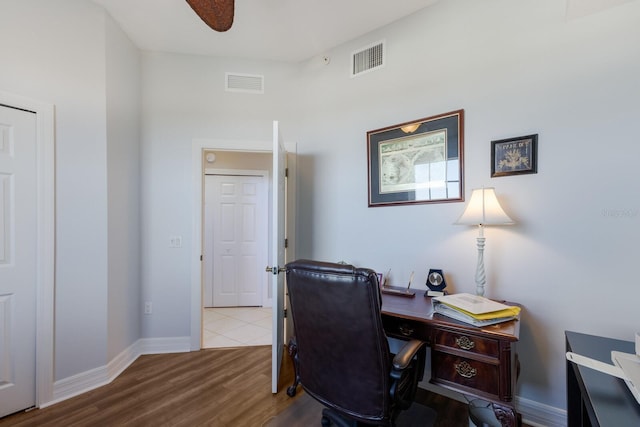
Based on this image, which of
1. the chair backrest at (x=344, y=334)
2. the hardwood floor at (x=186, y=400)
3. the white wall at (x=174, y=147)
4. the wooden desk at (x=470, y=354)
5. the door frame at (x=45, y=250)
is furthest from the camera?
the white wall at (x=174, y=147)

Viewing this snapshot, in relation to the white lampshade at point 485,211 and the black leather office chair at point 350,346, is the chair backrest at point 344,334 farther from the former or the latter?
the white lampshade at point 485,211

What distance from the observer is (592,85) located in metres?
1.45

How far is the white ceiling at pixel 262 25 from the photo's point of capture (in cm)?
203

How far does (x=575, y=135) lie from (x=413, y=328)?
1.38 metres

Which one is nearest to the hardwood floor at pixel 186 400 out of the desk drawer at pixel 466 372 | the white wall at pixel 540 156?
the desk drawer at pixel 466 372

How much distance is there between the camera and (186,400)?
6.12 feet

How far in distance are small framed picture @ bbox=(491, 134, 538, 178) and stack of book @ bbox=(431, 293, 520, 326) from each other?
0.81 metres

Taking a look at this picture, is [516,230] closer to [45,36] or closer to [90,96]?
[90,96]

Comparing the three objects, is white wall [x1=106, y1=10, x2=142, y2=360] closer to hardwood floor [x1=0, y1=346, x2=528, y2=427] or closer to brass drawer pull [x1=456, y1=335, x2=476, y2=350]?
hardwood floor [x1=0, y1=346, x2=528, y2=427]

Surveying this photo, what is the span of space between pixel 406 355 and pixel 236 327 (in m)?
2.49

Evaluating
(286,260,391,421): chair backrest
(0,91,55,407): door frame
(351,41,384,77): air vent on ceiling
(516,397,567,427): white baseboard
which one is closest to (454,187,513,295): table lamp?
(516,397,567,427): white baseboard

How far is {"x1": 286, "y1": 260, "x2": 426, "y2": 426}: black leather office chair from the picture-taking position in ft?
3.57

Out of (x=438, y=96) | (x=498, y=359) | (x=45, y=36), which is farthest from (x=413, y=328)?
(x=45, y=36)

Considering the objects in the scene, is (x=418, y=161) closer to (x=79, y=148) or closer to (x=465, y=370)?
(x=465, y=370)
